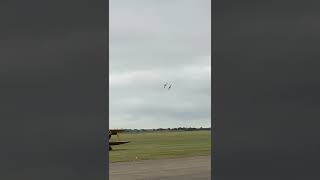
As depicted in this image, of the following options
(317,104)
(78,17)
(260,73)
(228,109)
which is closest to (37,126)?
(78,17)

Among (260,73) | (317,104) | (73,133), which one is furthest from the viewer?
(73,133)

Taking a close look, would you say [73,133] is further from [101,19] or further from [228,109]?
[228,109]

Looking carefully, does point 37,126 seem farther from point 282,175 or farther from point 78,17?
point 282,175

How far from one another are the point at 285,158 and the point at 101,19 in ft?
3.56

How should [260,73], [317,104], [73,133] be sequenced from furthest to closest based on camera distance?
[73,133] → [260,73] → [317,104]

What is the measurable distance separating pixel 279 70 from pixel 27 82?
116cm

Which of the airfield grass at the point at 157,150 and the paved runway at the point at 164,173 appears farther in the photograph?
the airfield grass at the point at 157,150

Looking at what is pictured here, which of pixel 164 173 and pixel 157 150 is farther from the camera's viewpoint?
pixel 157 150

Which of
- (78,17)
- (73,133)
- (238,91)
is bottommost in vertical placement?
(73,133)

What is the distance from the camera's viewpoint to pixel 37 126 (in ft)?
7.52

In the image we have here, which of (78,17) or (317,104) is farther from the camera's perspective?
(78,17)

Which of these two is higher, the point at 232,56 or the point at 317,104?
the point at 232,56

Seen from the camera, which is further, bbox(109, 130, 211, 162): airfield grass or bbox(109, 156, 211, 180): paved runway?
bbox(109, 130, 211, 162): airfield grass

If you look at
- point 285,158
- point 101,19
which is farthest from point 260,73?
point 101,19
